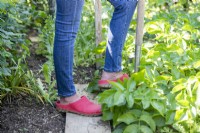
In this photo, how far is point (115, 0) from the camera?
85.1 inches

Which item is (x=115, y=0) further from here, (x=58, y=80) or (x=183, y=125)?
(x=183, y=125)

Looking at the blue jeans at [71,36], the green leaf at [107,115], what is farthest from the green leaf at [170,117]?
the blue jeans at [71,36]

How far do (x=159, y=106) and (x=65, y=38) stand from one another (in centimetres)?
63

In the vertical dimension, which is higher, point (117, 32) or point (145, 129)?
point (117, 32)

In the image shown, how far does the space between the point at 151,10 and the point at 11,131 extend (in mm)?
2597

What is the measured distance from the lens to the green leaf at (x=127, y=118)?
196 centimetres

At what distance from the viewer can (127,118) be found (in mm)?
1975

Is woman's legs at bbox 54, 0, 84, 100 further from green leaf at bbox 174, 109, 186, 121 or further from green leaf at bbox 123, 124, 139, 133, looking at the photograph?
green leaf at bbox 174, 109, 186, 121

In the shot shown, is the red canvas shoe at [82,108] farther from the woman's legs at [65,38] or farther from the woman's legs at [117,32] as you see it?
the woman's legs at [117,32]

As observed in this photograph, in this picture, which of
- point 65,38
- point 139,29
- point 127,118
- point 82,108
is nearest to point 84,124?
point 82,108

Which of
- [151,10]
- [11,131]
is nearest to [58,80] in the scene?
[11,131]

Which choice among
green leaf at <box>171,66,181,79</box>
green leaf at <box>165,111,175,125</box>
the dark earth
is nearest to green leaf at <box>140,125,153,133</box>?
green leaf at <box>165,111,175,125</box>

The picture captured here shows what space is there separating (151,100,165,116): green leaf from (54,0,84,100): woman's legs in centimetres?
52

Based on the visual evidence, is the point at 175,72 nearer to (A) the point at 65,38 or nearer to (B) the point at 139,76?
(B) the point at 139,76
